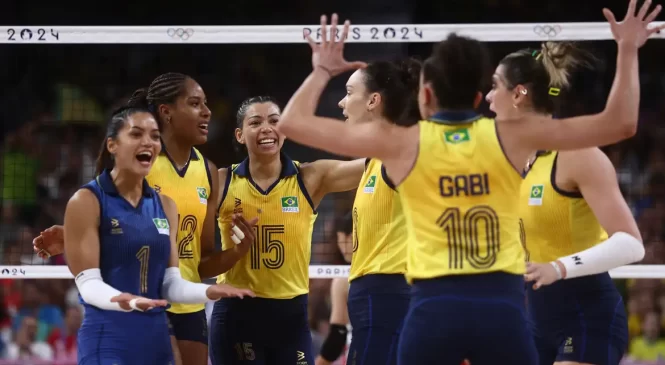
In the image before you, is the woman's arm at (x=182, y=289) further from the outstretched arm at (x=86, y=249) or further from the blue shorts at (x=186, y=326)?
the blue shorts at (x=186, y=326)

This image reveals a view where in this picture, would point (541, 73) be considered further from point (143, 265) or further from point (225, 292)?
point (143, 265)

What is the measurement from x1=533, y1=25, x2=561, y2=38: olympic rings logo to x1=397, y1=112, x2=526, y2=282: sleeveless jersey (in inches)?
123

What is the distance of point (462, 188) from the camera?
12.0 ft

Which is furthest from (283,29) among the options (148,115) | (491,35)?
(148,115)

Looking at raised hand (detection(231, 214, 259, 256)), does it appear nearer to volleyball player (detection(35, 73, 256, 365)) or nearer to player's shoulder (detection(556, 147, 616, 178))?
volleyball player (detection(35, 73, 256, 365))

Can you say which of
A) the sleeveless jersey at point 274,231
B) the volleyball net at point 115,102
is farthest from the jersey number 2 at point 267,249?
the volleyball net at point 115,102

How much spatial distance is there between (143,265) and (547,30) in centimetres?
354

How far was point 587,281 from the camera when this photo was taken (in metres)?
4.69

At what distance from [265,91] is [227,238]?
7.09 meters

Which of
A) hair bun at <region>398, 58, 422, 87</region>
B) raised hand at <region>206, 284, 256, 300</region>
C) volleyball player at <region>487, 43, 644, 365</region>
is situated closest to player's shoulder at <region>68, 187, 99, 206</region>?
raised hand at <region>206, 284, 256, 300</region>

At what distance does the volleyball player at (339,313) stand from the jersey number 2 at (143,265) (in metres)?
3.56

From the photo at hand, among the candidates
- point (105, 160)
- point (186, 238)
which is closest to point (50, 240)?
point (105, 160)

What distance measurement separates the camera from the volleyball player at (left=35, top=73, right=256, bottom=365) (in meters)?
5.49

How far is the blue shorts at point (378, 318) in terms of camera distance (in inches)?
203
